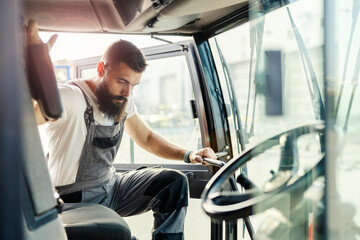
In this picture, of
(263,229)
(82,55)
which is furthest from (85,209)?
(82,55)

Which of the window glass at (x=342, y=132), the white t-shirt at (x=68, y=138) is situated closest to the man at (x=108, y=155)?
the white t-shirt at (x=68, y=138)

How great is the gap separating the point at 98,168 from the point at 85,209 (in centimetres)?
54

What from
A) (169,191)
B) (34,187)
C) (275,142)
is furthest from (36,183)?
(169,191)

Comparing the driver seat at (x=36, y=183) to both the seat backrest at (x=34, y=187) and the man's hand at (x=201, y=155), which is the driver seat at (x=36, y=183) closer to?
the seat backrest at (x=34, y=187)

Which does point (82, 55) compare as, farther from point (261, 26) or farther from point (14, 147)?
point (14, 147)

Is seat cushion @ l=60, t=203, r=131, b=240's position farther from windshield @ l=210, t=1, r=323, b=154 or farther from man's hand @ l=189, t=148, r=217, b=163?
man's hand @ l=189, t=148, r=217, b=163

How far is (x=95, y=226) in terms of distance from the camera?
48.0 inches

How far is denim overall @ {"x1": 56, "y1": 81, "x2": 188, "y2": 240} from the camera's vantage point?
194 cm

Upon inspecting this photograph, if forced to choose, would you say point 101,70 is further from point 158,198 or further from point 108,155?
point 158,198

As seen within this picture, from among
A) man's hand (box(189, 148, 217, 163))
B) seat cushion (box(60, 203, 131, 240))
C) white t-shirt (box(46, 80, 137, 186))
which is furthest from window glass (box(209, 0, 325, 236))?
white t-shirt (box(46, 80, 137, 186))

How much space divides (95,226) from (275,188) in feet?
2.09

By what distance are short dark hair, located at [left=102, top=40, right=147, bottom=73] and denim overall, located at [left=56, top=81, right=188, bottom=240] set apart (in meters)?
0.29

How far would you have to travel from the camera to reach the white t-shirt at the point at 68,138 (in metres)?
1.88

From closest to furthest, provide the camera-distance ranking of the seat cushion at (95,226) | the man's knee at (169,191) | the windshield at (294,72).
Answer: the windshield at (294,72), the seat cushion at (95,226), the man's knee at (169,191)
